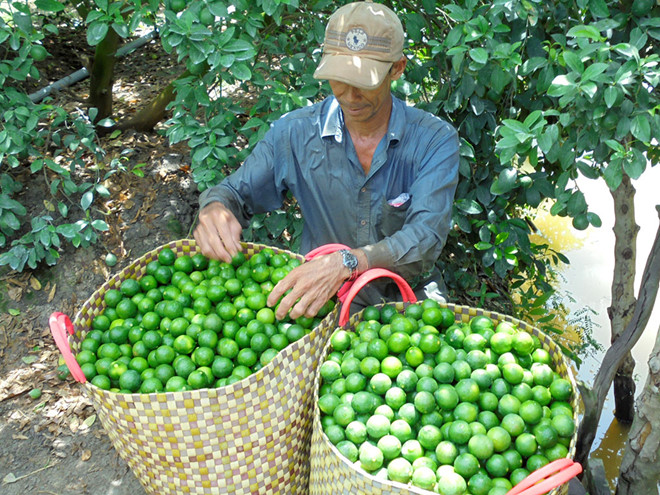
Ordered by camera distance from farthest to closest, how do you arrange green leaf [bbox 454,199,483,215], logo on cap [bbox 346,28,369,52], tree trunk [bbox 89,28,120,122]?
tree trunk [bbox 89,28,120,122] < green leaf [bbox 454,199,483,215] < logo on cap [bbox 346,28,369,52]

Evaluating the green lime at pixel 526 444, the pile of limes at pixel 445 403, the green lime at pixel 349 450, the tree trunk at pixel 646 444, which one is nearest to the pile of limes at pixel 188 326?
the pile of limes at pixel 445 403

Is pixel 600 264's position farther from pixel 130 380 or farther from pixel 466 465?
pixel 130 380

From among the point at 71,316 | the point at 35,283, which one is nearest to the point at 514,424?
the point at 71,316

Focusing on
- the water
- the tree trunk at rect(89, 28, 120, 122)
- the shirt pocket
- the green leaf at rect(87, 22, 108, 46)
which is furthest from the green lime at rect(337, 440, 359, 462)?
the tree trunk at rect(89, 28, 120, 122)

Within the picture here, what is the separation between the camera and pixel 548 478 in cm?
157

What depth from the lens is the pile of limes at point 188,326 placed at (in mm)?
2031

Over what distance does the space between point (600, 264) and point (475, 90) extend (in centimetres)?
266

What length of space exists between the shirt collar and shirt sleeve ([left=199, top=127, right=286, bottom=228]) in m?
0.25

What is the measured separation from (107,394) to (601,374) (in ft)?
7.44

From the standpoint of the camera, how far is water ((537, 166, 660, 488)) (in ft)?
13.7

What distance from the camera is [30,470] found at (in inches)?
117

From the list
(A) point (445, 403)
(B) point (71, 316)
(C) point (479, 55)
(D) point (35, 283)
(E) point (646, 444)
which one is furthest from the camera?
(D) point (35, 283)

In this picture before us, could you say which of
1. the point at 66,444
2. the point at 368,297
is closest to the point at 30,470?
the point at 66,444

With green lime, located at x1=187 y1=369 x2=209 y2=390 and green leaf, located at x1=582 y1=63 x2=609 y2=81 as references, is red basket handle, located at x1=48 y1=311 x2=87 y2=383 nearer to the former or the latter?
green lime, located at x1=187 y1=369 x2=209 y2=390
